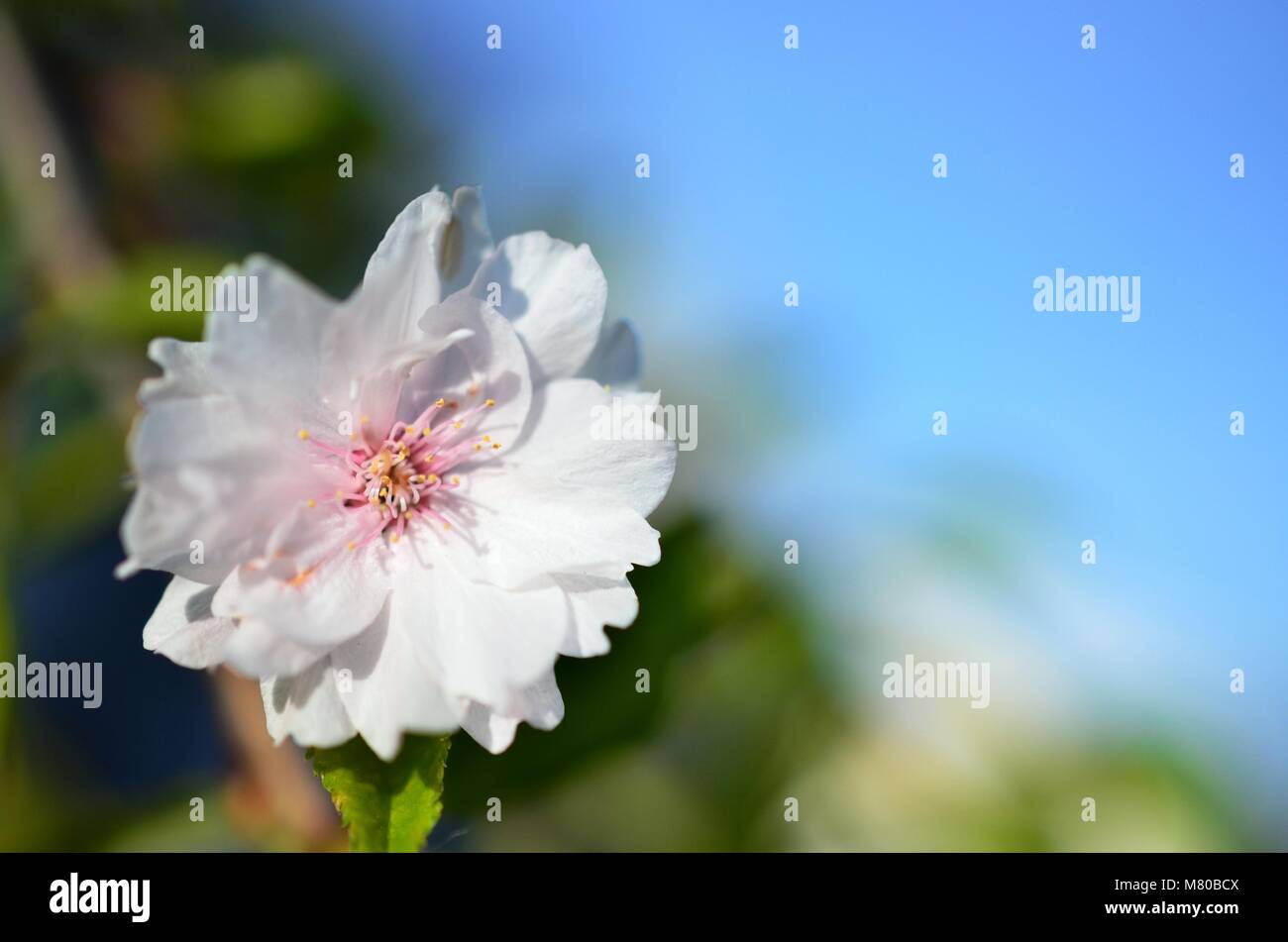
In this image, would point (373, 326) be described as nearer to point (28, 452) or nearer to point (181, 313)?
point (181, 313)

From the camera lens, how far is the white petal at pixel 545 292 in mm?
864

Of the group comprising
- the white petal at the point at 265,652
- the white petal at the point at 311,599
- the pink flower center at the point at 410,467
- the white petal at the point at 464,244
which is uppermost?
the white petal at the point at 464,244

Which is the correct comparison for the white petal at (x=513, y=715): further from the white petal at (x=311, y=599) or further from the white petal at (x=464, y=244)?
the white petal at (x=464, y=244)

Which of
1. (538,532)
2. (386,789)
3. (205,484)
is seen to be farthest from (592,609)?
(205,484)

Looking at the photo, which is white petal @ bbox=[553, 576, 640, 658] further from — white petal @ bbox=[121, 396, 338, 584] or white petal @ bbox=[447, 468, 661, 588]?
white petal @ bbox=[121, 396, 338, 584]

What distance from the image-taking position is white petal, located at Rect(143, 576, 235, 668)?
801 mm

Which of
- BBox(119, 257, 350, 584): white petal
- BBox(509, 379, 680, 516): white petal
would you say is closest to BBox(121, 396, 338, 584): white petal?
BBox(119, 257, 350, 584): white petal

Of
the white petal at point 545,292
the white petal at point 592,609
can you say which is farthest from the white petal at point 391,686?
the white petal at point 545,292

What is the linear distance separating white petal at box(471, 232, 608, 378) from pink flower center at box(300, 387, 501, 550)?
0.27 feet

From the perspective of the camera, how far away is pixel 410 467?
0.93m

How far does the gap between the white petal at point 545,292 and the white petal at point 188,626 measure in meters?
0.34

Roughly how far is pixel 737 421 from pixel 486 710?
1068 mm
